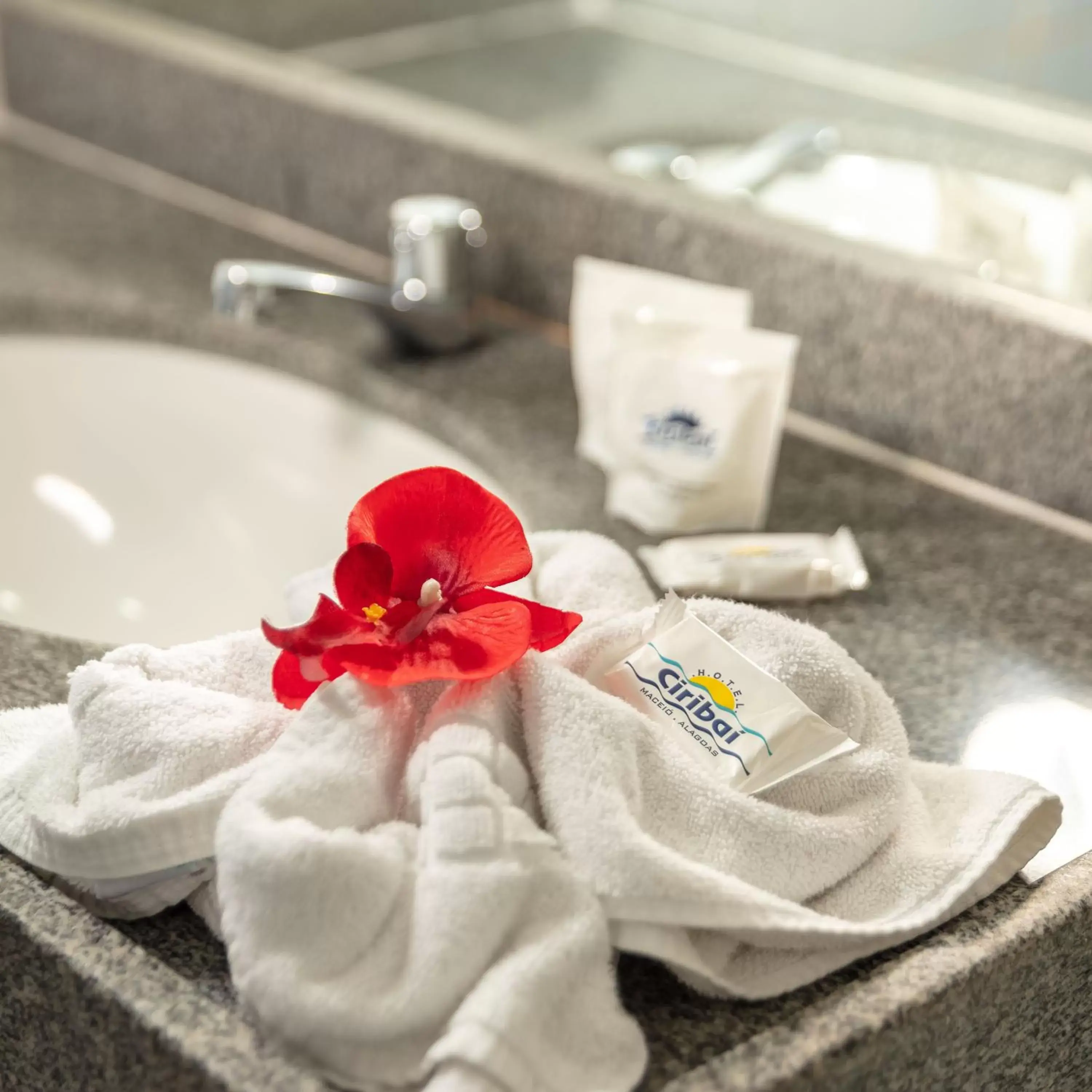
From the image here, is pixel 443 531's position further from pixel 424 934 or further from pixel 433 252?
pixel 433 252

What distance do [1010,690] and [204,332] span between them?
0.65 meters

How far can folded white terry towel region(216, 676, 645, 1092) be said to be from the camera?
1.46 ft

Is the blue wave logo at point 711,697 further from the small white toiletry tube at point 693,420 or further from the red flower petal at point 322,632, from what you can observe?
the small white toiletry tube at point 693,420

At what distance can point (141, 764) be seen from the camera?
1.73 ft

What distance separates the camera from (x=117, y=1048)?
1.65 ft

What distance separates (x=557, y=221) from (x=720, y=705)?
0.59m

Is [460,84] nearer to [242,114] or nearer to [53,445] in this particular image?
[242,114]

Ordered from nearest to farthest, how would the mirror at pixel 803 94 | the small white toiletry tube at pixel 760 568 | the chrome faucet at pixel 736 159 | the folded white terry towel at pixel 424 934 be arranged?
the folded white terry towel at pixel 424 934 < the small white toiletry tube at pixel 760 568 < the mirror at pixel 803 94 < the chrome faucet at pixel 736 159

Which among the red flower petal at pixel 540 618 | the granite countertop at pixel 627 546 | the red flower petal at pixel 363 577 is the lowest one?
the granite countertop at pixel 627 546

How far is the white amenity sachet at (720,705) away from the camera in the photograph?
0.53 metres

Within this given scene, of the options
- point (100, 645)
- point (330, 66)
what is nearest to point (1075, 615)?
point (100, 645)

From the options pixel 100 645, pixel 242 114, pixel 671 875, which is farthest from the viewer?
pixel 242 114

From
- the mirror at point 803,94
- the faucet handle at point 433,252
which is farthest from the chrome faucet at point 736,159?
the faucet handle at point 433,252

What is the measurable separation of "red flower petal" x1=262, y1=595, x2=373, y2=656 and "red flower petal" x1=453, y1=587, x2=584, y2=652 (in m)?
0.04
